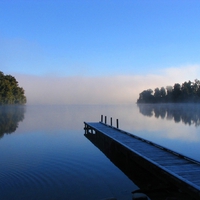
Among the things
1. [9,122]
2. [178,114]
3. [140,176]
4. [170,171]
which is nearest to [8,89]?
[9,122]

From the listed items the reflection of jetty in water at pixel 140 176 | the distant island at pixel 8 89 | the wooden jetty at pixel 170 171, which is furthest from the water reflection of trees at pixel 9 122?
the distant island at pixel 8 89

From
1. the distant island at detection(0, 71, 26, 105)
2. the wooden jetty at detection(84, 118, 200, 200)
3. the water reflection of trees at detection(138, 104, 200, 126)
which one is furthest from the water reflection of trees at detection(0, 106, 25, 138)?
the distant island at detection(0, 71, 26, 105)

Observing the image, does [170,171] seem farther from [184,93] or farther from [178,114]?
[184,93]

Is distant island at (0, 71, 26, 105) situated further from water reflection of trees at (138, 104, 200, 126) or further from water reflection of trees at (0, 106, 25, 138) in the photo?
water reflection of trees at (138, 104, 200, 126)

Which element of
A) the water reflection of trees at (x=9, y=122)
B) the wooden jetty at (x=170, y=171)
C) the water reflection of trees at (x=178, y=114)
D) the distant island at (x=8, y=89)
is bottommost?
Result: the water reflection of trees at (x=178, y=114)

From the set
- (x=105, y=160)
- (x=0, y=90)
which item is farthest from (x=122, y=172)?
(x=0, y=90)

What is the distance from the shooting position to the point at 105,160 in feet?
36.1

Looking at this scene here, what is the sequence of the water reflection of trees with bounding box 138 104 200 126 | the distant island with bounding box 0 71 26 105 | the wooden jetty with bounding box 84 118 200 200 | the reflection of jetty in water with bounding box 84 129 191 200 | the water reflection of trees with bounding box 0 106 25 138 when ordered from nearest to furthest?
the wooden jetty with bounding box 84 118 200 200
the reflection of jetty in water with bounding box 84 129 191 200
the water reflection of trees with bounding box 0 106 25 138
the water reflection of trees with bounding box 138 104 200 126
the distant island with bounding box 0 71 26 105

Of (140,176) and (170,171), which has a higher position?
(170,171)

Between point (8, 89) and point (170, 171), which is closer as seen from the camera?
point (170, 171)

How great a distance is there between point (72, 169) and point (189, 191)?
4.95m

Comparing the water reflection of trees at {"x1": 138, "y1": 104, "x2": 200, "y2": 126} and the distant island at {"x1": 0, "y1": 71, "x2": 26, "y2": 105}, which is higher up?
the distant island at {"x1": 0, "y1": 71, "x2": 26, "y2": 105}

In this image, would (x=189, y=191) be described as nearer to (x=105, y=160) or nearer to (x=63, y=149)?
(x=105, y=160)

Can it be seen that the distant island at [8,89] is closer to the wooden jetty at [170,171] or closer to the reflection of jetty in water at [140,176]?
the reflection of jetty in water at [140,176]
